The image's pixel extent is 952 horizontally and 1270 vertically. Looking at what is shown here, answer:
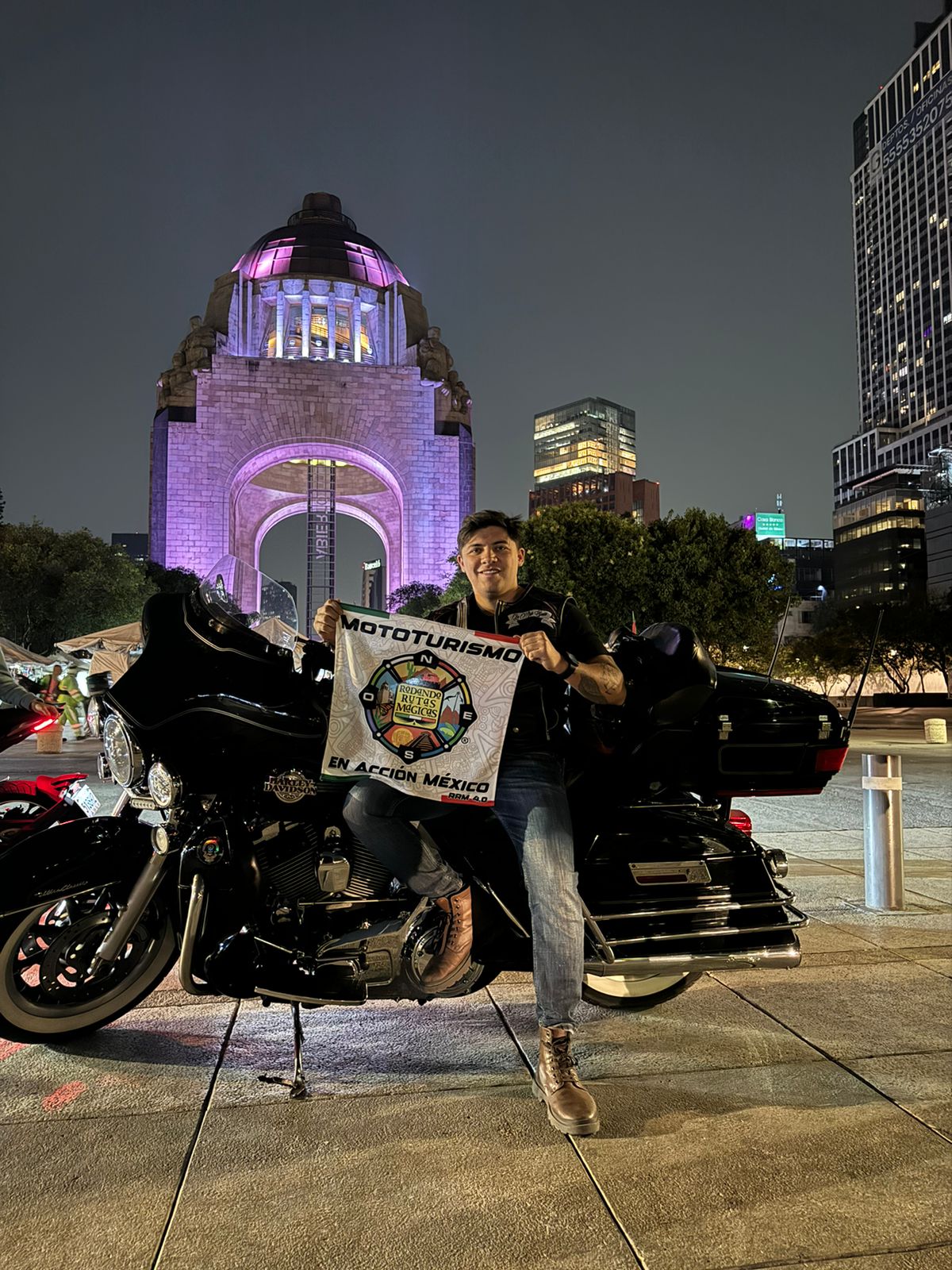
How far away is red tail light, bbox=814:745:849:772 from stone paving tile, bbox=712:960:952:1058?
0.96 m

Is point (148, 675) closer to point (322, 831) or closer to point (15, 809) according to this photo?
point (322, 831)

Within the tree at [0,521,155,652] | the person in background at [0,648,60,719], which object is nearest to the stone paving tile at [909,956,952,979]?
the person in background at [0,648,60,719]

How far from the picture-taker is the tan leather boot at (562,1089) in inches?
105

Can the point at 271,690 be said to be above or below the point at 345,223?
below

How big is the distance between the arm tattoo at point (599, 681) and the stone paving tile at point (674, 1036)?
1.32 m

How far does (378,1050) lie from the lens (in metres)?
3.37

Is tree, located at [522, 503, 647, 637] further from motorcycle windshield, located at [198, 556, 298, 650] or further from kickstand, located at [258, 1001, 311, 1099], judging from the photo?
kickstand, located at [258, 1001, 311, 1099]

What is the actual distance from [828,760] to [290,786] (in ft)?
6.63

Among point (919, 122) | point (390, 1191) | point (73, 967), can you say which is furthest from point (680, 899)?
point (919, 122)

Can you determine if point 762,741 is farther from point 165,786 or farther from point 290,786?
point 165,786

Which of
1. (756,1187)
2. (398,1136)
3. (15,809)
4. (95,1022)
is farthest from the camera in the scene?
(15,809)

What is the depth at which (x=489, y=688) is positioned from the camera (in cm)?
292

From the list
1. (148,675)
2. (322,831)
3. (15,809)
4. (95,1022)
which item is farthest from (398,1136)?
(15,809)

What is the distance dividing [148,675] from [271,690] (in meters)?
0.38
